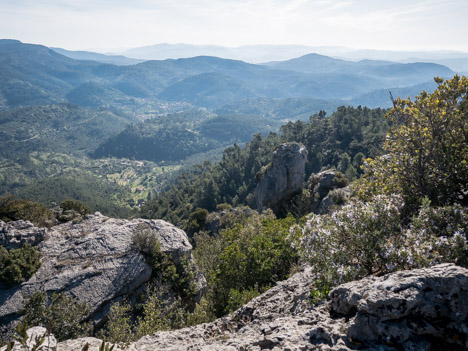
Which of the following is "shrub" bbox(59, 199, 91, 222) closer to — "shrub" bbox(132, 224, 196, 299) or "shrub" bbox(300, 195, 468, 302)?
"shrub" bbox(132, 224, 196, 299)

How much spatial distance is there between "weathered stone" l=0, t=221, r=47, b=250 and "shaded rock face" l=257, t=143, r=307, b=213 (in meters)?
39.7

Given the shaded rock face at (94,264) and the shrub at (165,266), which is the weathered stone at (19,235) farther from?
the shrub at (165,266)

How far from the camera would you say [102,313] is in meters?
Result: 17.6

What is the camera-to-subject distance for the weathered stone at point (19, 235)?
66.9 feet

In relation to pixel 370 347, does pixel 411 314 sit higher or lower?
higher

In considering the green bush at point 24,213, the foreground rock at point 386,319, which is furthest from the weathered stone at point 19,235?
the foreground rock at point 386,319

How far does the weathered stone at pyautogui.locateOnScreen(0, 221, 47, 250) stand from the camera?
20.4 m

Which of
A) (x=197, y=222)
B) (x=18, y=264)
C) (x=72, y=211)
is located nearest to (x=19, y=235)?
(x=18, y=264)

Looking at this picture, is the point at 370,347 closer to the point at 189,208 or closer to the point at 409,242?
the point at 409,242

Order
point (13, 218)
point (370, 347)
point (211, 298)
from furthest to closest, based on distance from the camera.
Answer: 1. point (13, 218)
2. point (211, 298)
3. point (370, 347)

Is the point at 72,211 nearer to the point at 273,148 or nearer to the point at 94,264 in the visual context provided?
the point at 94,264

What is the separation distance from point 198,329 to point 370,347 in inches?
261

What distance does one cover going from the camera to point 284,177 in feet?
177

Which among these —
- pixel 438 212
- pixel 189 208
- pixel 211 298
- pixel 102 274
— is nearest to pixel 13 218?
pixel 102 274
